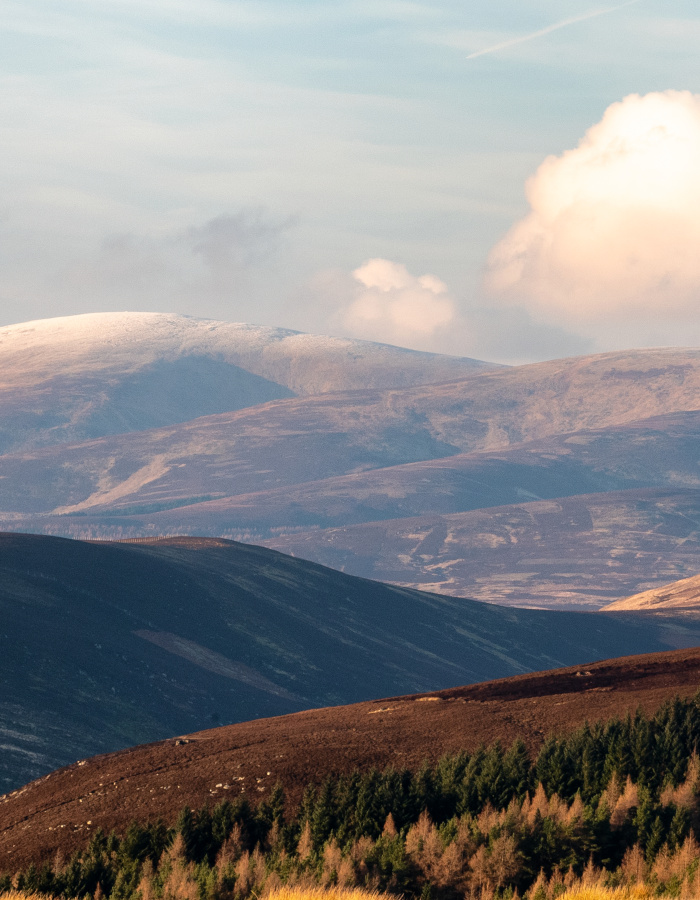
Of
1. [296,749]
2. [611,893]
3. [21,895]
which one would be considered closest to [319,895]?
[611,893]

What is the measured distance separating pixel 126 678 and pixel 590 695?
6942 cm

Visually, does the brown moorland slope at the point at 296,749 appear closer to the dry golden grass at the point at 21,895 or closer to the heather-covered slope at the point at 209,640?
the dry golden grass at the point at 21,895

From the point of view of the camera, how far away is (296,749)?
44.7 meters

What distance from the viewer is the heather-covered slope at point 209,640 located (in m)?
102

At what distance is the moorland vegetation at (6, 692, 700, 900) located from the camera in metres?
31.3

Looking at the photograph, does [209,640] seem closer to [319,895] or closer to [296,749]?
[296,749]

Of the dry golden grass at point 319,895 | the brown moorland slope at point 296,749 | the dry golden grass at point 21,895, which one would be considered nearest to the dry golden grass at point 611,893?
the dry golden grass at point 319,895

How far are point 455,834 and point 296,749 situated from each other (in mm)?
11717

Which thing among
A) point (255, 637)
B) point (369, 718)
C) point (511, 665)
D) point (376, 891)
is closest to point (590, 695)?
point (369, 718)

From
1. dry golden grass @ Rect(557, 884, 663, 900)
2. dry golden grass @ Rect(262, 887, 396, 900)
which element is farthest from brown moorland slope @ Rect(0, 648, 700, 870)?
dry golden grass @ Rect(557, 884, 663, 900)

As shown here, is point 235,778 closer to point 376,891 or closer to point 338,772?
point 338,772

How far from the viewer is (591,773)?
1518 inches

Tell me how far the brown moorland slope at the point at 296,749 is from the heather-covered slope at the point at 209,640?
105 ft

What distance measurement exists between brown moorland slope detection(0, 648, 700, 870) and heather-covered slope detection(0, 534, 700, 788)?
105 feet
